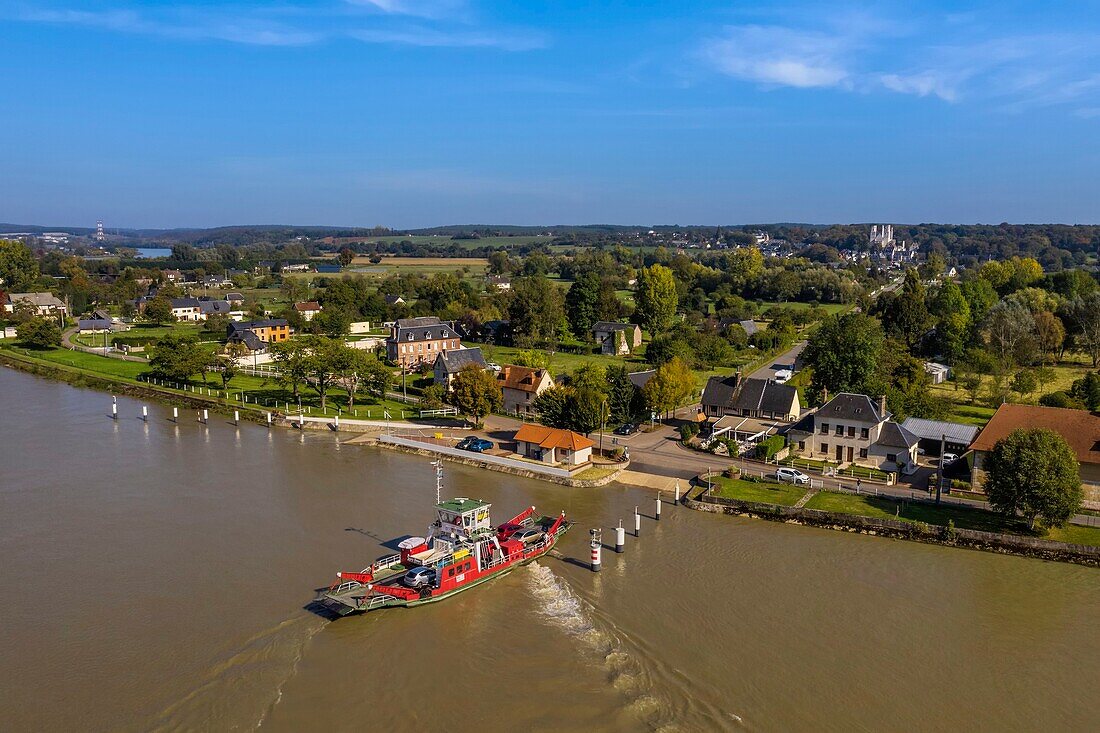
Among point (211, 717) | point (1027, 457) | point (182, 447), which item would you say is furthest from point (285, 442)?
point (1027, 457)

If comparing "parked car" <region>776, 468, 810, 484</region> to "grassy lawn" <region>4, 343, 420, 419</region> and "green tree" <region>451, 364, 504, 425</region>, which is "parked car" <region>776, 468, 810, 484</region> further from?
"grassy lawn" <region>4, 343, 420, 419</region>

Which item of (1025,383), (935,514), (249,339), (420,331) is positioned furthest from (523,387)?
(249,339)

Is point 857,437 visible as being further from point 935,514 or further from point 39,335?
point 39,335

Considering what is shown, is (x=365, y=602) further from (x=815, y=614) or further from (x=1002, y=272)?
(x=1002, y=272)

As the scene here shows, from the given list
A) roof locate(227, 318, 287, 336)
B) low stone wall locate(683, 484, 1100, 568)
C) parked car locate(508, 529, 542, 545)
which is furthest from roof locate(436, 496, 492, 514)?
roof locate(227, 318, 287, 336)

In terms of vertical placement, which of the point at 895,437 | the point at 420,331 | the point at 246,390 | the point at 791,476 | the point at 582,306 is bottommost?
the point at 246,390

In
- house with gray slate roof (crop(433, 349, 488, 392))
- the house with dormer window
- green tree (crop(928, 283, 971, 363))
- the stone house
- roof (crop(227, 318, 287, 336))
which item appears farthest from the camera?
roof (crop(227, 318, 287, 336))
